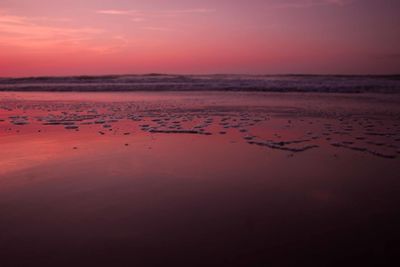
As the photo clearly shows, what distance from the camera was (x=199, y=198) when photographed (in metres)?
3.38

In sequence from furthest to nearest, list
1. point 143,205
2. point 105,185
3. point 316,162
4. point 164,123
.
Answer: point 164,123 < point 316,162 < point 105,185 < point 143,205

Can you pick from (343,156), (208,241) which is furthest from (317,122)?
(208,241)

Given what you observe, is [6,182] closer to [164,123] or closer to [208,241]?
[208,241]

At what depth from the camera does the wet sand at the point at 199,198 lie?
2393mm

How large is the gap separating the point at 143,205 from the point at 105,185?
0.76 m

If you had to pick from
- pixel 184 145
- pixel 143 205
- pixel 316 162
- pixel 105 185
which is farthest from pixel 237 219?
pixel 184 145

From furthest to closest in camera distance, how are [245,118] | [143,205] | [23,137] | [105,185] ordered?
[245,118], [23,137], [105,185], [143,205]

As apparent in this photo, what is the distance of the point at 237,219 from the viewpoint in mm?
2889

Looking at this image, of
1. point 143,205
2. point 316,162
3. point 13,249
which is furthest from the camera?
point 316,162

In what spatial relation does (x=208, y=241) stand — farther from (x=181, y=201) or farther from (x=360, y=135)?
(x=360, y=135)

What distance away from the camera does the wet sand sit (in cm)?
239

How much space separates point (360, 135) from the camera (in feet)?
22.0

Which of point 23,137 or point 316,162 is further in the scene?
point 23,137

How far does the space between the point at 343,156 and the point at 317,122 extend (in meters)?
3.48
